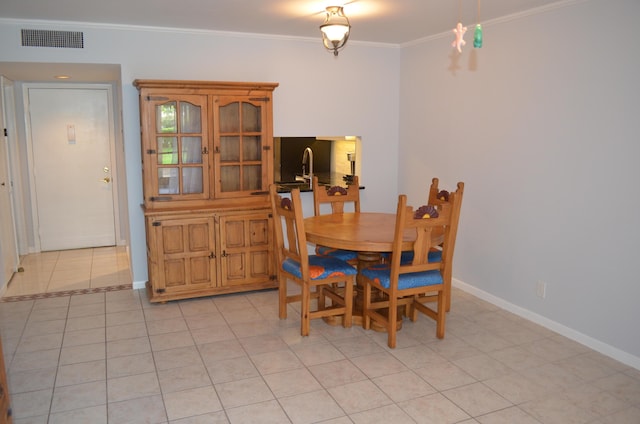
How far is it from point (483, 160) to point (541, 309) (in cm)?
133

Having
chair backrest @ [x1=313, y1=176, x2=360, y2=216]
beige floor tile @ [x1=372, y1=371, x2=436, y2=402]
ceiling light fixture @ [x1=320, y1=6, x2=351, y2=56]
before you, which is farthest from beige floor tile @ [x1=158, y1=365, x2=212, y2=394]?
ceiling light fixture @ [x1=320, y1=6, x2=351, y2=56]

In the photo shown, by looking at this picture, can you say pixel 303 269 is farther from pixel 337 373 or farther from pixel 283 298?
pixel 337 373

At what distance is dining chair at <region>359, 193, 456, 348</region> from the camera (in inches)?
131

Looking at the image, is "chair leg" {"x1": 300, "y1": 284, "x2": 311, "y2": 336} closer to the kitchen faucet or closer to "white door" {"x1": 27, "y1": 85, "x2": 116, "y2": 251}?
the kitchen faucet

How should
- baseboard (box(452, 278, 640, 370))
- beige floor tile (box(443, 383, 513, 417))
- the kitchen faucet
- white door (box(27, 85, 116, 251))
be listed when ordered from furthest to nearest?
1. white door (box(27, 85, 116, 251))
2. the kitchen faucet
3. baseboard (box(452, 278, 640, 370))
4. beige floor tile (box(443, 383, 513, 417))

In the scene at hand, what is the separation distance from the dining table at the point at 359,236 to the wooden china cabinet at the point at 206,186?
2.47 ft

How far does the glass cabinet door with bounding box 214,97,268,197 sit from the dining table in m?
0.79

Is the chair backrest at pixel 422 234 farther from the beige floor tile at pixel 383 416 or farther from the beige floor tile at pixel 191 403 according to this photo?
the beige floor tile at pixel 191 403

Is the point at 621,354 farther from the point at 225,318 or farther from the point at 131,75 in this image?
the point at 131,75

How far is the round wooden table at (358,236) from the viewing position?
346 centimetres

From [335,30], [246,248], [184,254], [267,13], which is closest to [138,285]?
[184,254]

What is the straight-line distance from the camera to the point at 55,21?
4.25 m

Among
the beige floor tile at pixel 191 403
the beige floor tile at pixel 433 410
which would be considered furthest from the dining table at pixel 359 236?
the beige floor tile at pixel 191 403

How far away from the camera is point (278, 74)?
198 inches
